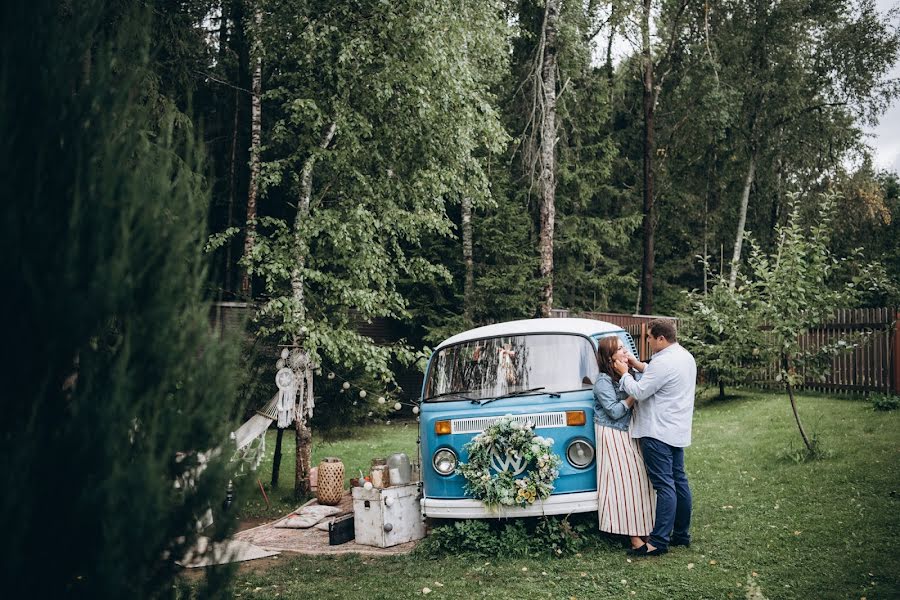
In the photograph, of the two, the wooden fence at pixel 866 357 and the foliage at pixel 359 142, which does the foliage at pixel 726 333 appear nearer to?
the wooden fence at pixel 866 357

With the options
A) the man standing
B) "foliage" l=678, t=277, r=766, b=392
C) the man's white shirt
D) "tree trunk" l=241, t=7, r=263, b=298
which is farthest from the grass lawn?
"tree trunk" l=241, t=7, r=263, b=298

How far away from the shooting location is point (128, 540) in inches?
92.0

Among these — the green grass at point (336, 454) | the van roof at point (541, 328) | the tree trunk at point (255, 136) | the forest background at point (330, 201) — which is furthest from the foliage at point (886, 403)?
the tree trunk at point (255, 136)

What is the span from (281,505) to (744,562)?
696cm

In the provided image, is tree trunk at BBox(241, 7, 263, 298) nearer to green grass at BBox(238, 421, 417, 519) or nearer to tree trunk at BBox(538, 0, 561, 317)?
green grass at BBox(238, 421, 417, 519)

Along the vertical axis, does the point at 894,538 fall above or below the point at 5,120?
below

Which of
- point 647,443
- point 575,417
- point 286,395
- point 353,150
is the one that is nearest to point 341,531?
point 286,395

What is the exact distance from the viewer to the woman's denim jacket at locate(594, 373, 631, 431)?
694 centimetres

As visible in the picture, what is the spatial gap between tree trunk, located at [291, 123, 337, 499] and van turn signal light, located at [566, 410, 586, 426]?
459 cm

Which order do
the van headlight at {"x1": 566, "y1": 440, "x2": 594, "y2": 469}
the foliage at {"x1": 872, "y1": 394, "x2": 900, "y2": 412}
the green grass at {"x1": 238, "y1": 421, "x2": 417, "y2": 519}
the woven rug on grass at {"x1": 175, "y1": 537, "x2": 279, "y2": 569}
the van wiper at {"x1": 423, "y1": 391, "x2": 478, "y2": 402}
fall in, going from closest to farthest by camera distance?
the woven rug on grass at {"x1": 175, "y1": 537, "x2": 279, "y2": 569} < the van headlight at {"x1": 566, "y1": 440, "x2": 594, "y2": 469} < the van wiper at {"x1": 423, "y1": 391, "x2": 478, "y2": 402} < the green grass at {"x1": 238, "y1": 421, "x2": 417, "y2": 519} < the foliage at {"x1": 872, "y1": 394, "x2": 900, "y2": 412}

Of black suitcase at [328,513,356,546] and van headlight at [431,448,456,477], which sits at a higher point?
van headlight at [431,448,456,477]

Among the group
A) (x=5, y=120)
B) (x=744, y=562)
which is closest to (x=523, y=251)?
(x=744, y=562)

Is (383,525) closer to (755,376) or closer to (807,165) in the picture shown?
(755,376)

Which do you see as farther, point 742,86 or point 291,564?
point 742,86
